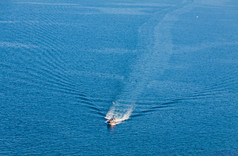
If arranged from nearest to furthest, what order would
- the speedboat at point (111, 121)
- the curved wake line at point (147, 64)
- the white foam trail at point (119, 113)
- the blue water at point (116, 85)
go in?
1. the blue water at point (116, 85)
2. the speedboat at point (111, 121)
3. the white foam trail at point (119, 113)
4. the curved wake line at point (147, 64)

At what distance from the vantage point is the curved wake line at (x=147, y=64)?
1431cm

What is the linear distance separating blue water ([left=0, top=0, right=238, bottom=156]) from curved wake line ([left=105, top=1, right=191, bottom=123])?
0.17 feet

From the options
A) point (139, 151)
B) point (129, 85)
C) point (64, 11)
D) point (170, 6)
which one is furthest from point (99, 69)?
point (170, 6)

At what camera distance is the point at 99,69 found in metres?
18.3

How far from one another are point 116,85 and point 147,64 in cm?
319

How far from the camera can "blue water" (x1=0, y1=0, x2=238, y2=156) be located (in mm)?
12750

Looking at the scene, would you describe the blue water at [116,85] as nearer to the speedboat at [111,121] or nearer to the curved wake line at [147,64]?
the curved wake line at [147,64]

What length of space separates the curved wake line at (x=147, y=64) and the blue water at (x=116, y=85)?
53mm

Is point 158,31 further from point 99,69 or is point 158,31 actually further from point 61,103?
point 61,103

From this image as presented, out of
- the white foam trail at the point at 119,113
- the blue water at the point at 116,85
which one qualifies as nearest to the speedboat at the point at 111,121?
the white foam trail at the point at 119,113

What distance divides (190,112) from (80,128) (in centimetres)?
475

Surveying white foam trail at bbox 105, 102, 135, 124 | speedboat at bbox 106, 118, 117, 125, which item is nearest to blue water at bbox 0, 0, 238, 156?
white foam trail at bbox 105, 102, 135, 124

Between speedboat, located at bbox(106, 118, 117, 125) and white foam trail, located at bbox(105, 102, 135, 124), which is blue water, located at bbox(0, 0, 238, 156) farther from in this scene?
speedboat, located at bbox(106, 118, 117, 125)

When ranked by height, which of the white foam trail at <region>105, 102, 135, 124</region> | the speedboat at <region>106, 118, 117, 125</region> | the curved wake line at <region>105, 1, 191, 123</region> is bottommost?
the speedboat at <region>106, 118, 117, 125</region>
